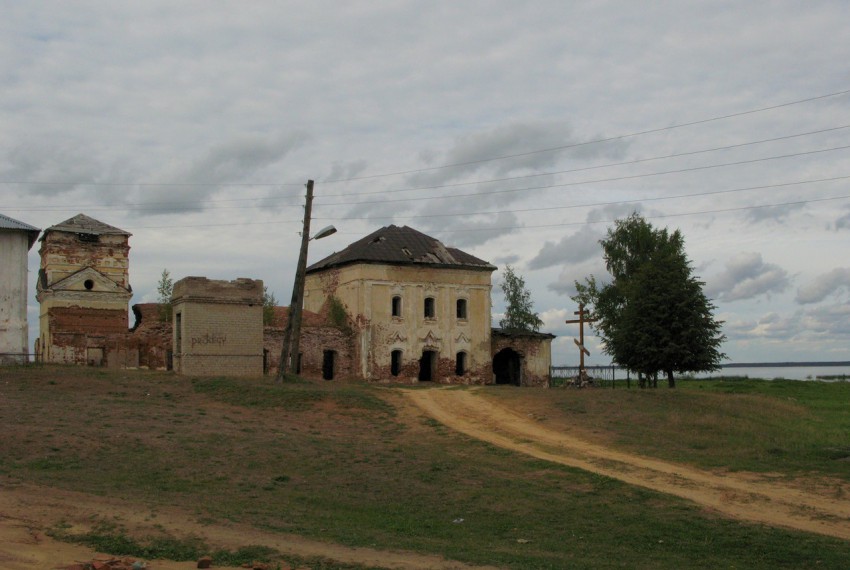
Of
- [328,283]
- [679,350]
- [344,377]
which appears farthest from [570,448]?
[328,283]

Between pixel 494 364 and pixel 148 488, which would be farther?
pixel 494 364

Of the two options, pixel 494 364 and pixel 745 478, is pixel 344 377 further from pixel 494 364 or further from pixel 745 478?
pixel 745 478

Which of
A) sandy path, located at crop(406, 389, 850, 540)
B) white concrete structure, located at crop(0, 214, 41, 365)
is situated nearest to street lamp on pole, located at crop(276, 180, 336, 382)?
sandy path, located at crop(406, 389, 850, 540)

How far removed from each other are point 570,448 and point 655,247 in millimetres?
34377

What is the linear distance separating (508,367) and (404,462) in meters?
29.9

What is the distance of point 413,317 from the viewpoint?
46688mm

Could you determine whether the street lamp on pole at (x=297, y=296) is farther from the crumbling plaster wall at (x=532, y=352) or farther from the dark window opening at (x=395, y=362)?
the crumbling plaster wall at (x=532, y=352)

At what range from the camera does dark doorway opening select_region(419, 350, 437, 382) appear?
156 feet

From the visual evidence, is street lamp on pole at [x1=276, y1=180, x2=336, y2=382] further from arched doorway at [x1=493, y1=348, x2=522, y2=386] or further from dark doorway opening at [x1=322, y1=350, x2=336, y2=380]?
arched doorway at [x1=493, y1=348, x2=522, y2=386]

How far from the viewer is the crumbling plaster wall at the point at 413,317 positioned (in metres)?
45.4

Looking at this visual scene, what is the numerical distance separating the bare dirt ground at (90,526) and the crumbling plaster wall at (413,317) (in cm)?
2949

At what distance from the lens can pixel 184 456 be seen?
2070 centimetres

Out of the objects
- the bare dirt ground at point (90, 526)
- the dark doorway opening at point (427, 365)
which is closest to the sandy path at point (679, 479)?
the bare dirt ground at point (90, 526)

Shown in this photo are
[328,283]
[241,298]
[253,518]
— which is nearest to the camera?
[253,518]
